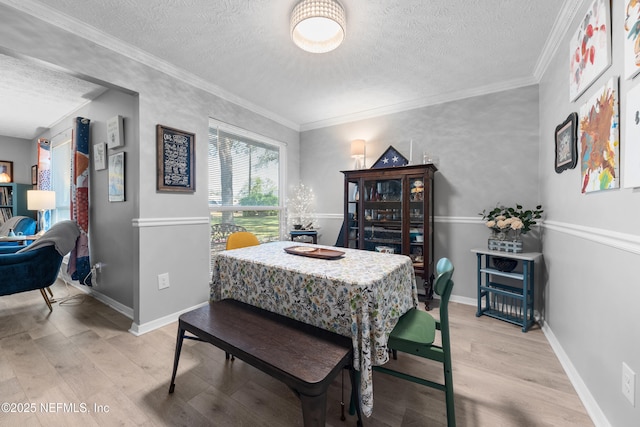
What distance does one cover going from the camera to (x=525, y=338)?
7.09ft

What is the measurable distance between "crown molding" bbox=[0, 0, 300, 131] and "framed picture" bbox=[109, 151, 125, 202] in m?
0.91

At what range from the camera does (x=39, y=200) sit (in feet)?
11.6

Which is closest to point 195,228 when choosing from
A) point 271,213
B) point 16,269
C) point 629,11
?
point 271,213

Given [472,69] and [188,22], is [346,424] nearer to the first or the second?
[188,22]

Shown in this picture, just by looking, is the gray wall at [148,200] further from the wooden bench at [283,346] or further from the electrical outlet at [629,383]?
the electrical outlet at [629,383]

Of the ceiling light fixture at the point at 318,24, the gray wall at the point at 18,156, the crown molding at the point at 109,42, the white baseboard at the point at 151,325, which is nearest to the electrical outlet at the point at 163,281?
the white baseboard at the point at 151,325

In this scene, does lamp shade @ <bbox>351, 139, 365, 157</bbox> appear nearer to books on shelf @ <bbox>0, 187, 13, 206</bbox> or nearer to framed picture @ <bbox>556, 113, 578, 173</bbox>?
framed picture @ <bbox>556, 113, 578, 173</bbox>

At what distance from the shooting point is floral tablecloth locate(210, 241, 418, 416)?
1.21 m

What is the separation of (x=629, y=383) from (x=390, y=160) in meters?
2.62

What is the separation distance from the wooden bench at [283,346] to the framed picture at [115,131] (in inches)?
78.8

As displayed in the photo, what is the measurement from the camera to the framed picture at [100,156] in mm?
2764

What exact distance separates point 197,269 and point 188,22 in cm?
224

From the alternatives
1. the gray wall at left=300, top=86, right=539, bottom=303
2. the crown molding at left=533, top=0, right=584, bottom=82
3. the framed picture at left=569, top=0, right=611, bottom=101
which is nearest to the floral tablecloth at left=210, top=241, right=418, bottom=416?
the framed picture at left=569, top=0, right=611, bottom=101

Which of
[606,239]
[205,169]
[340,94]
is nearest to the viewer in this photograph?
[606,239]
